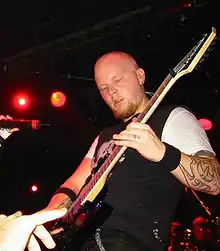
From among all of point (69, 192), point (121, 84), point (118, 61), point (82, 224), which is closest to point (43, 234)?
point (82, 224)

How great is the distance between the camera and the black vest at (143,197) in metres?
2.05

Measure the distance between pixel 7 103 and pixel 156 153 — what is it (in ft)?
14.1

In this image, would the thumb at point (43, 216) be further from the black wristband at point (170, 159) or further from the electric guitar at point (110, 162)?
the electric guitar at point (110, 162)

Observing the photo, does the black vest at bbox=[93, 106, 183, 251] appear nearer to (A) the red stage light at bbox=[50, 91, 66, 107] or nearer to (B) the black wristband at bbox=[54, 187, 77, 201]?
(B) the black wristband at bbox=[54, 187, 77, 201]

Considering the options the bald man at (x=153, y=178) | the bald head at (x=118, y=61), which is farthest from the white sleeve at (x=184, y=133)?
the bald head at (x=118, y=61)

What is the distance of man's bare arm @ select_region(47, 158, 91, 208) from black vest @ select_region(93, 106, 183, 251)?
44 cm

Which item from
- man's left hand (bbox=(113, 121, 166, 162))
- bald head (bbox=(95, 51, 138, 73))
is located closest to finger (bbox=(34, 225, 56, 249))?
man's left hand (bbox=(113, 121, 166, 162))

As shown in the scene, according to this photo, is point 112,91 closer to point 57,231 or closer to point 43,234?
point 57,231

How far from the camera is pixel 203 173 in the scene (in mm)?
1949

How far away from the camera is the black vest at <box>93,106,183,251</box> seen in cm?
205

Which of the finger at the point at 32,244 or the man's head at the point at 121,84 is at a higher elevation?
the man's head at the point at 121,84

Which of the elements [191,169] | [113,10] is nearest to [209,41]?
[191,169]

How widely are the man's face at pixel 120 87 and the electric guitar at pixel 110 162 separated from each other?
47 centimetres

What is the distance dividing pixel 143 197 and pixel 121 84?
787 millimetres
